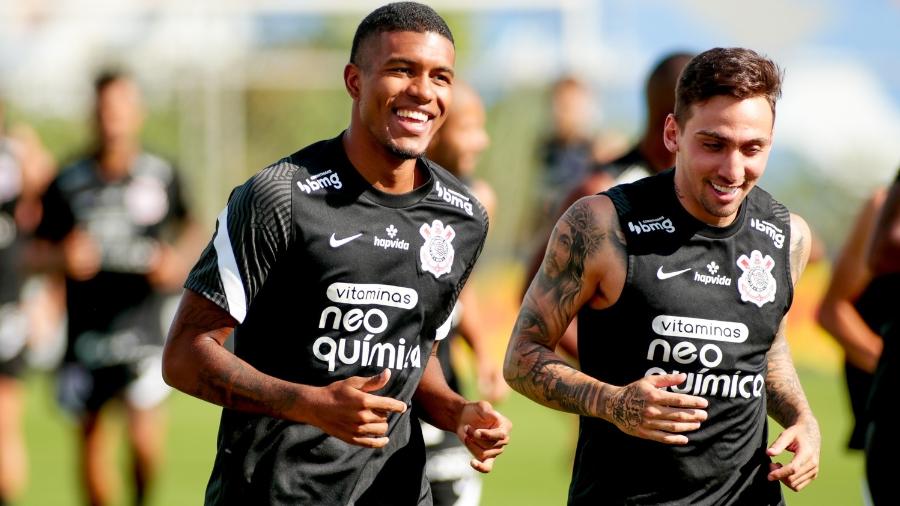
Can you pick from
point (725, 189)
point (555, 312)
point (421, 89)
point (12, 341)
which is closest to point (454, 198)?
point (421, 89)

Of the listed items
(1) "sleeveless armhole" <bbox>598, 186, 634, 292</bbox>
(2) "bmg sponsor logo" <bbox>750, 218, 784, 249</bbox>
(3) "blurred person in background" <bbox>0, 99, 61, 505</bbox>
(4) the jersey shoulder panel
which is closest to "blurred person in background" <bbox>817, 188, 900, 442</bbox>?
(2) "bmg sponsor logo" <bbox>750, 218, 784, 249</bbox>

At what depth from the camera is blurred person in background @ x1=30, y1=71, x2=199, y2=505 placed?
923 cm

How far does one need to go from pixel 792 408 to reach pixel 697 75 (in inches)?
45.6

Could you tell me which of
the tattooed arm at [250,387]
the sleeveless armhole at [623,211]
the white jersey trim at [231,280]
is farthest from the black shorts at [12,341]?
the sleeveless armhole at [623,211]

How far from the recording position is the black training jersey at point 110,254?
30.4 ft

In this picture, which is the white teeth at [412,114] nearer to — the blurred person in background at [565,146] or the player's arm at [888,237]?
the player's arm at [888,237]

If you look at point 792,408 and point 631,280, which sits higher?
point 631,280

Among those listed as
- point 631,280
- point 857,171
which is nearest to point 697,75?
point 631,280

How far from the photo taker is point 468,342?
7.31 metres

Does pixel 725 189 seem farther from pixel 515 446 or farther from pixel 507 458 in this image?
pixel 515 446

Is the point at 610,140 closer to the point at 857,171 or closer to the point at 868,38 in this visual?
the point at 857,171

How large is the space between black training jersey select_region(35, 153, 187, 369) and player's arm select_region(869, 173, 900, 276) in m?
5.43

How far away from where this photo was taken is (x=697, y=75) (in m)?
4.37

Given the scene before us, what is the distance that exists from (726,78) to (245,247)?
155cm
